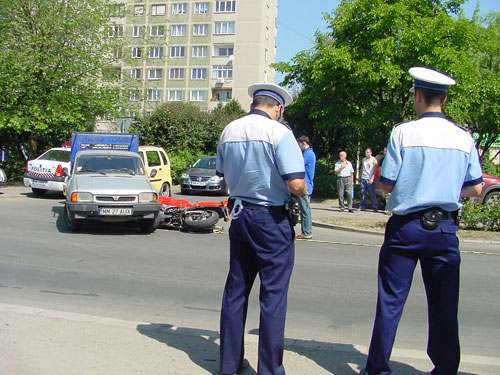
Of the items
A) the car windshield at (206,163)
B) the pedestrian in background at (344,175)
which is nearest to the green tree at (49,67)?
the car windshield at (206,163)

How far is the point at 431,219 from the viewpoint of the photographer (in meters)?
3.30

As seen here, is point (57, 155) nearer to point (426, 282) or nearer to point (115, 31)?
point (115, 31)

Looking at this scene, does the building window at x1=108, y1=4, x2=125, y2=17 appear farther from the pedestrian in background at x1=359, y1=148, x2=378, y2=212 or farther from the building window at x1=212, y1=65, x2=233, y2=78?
the building window at x1=212, y1=65, x2=233, y2=78

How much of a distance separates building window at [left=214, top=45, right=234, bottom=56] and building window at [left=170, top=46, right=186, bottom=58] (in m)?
4.66

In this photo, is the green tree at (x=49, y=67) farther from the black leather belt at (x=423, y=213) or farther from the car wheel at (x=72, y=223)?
the black leather belt at (x=423, y=213)

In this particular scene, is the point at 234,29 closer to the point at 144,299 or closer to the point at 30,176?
the point at 30,176

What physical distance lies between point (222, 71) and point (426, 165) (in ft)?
233

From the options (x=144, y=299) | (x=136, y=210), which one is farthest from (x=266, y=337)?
(x=136, y=210)

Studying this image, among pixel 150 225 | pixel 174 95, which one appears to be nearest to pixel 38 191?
pixel 150 225

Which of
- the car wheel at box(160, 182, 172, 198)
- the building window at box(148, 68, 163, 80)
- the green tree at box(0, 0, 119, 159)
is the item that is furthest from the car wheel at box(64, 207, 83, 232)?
the building window at box(148, 68, 163, 80)

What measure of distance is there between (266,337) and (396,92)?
19641 mm

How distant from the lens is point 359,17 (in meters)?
21.0

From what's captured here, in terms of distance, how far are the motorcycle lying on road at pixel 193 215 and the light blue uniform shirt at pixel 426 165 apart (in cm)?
793

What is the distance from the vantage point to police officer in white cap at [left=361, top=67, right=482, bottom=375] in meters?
3.34
